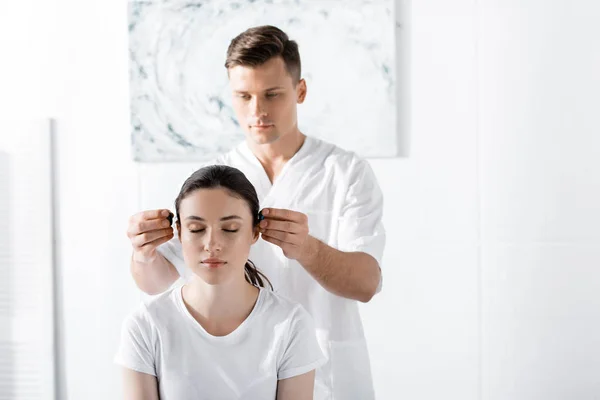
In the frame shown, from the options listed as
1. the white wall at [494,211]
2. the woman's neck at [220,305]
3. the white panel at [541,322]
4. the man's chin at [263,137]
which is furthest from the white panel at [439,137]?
the woman's neck at [220,305]

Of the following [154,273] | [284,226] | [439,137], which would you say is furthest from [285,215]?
[439,137]

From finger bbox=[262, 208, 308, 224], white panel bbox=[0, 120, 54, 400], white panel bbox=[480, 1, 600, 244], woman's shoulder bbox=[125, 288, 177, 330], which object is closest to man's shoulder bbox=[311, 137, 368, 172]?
finger bbox=[262, 208, 308, 224]

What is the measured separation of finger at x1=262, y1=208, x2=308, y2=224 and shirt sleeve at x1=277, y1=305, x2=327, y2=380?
20cm

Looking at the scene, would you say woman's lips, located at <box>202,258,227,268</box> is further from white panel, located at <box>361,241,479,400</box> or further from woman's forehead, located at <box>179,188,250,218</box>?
white panel, located at <box>361,241,479,400</box>

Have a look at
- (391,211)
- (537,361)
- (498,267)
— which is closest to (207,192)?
(391,211)

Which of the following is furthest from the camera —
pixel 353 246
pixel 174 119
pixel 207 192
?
pixel 174 119

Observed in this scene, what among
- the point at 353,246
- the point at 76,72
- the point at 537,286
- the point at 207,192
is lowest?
the point at 537,286

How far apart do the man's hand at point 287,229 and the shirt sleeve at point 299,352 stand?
0.46 feet

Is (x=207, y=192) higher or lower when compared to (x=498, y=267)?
higher

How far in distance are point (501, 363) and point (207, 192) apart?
4.71 feet

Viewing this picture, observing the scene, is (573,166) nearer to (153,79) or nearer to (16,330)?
(153,79)

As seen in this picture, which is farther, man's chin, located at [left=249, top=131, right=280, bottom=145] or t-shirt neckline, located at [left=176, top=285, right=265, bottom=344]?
man's chin, located at [left=249, top=131, right=280, bottom=145]

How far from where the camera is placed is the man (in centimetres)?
185

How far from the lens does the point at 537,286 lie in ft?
8.55
